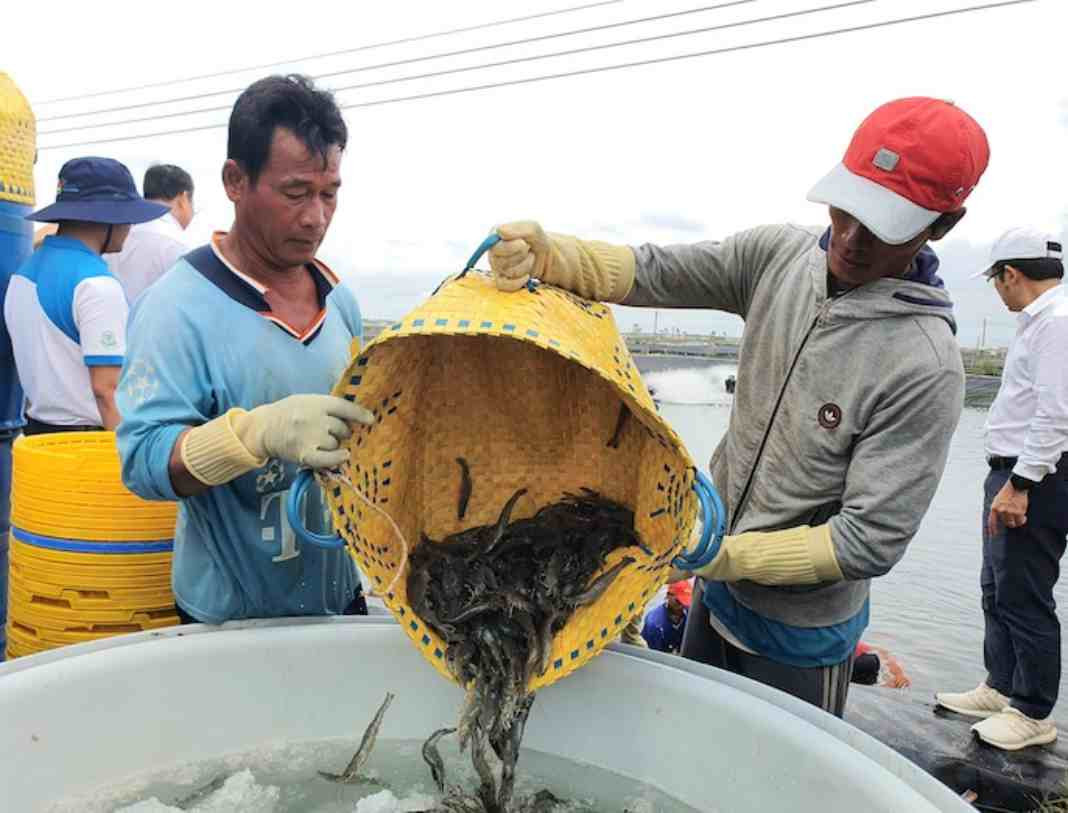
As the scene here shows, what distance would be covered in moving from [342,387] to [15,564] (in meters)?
1.36

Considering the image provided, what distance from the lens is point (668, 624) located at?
160 inches

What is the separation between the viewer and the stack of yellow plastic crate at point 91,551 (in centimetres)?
227

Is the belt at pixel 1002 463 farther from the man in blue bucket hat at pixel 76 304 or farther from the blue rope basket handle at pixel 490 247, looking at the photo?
the man in blue bucket hat at pixel 76 304

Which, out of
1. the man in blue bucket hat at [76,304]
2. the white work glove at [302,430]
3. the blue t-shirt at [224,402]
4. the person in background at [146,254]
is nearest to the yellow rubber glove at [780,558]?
the white work glove at [302,430]

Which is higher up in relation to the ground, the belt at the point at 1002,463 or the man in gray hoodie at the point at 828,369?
the man in gray hoodie at the point at 828,369

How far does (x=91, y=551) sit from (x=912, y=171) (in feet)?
7.12

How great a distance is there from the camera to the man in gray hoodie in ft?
6.14

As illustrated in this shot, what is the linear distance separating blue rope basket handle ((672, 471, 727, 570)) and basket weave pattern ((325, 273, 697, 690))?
0.03 meters

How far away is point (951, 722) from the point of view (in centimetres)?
418

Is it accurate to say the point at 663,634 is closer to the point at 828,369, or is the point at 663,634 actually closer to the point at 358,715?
the point at 358,715

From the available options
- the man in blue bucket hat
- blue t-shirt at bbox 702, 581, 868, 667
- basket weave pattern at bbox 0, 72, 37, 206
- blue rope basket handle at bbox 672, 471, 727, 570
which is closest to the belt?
blue t-shirt at bbox 702, 581, 868, 667

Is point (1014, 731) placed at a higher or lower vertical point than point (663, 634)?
lower

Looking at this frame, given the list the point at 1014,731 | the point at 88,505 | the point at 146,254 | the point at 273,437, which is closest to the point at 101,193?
the point at 146,254

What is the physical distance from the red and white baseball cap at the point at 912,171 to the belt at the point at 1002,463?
2662mm
